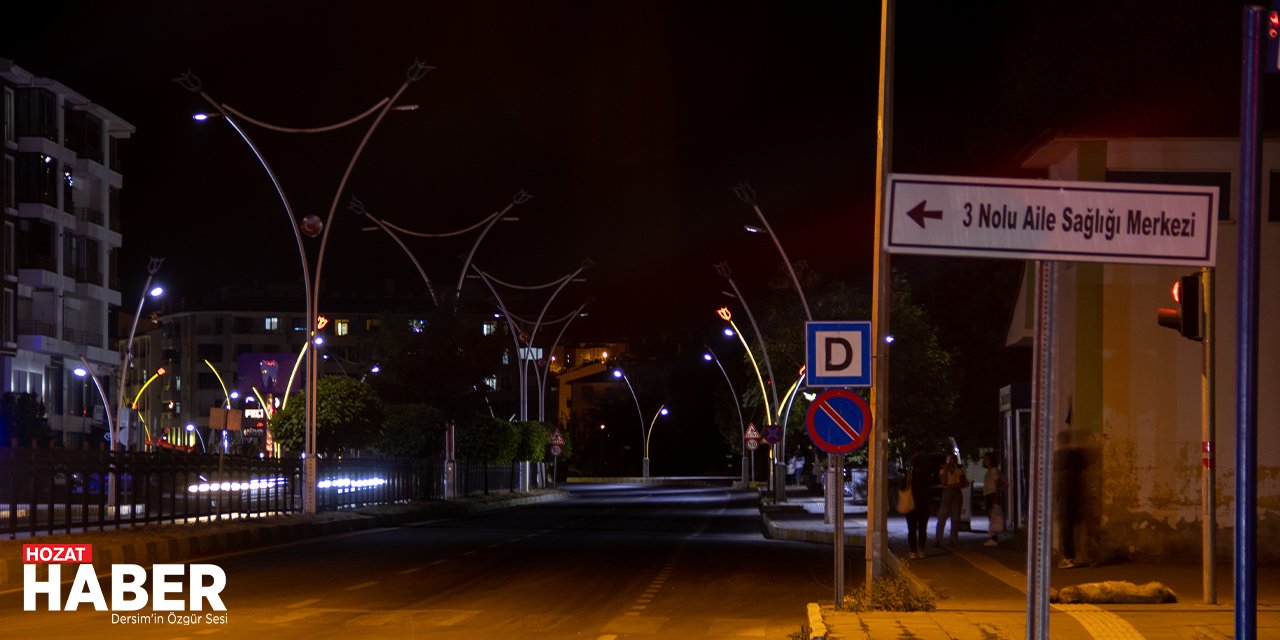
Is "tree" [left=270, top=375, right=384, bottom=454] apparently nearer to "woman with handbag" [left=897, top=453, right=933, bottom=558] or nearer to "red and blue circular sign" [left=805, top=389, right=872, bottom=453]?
"woman with handbag" [left=897, top=453, right=933, bottom=558]

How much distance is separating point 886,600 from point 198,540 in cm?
1516

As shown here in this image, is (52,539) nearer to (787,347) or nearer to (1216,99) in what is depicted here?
(1216,99)

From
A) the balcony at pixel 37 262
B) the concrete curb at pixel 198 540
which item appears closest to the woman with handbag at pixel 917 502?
the concrete curb at pixel 198 540

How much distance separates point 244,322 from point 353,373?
40.1 ft

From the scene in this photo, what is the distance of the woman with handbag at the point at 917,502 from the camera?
23.2 meters

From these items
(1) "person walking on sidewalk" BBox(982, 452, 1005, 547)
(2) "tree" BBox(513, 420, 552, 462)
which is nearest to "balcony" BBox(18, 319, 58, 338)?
(2) "tree" BBox(513, 420, 552, 462)

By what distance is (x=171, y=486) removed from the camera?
30.3 m

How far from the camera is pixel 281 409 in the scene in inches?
1736

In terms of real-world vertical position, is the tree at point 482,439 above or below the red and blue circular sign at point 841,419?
below

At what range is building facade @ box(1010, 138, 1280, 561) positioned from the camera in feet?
70.3

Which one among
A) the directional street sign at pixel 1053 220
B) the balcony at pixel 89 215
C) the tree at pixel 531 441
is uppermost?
the balcony at pixel 89 215

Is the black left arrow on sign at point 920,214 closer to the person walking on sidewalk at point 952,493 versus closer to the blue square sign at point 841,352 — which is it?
the blue square sign at point 841,352

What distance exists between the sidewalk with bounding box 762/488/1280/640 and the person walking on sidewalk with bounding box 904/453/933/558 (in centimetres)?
37

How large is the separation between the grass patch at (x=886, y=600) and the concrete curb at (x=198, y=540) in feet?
34.6
